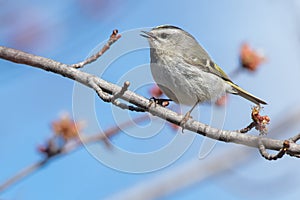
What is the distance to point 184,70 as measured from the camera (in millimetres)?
4051

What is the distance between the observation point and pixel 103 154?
3754mm

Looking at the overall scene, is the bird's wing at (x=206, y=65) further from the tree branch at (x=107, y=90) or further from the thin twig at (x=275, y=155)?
the thin twig at (x=275, y=155)

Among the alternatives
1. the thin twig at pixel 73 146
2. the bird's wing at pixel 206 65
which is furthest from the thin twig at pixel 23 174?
the bird's wing at pixel 206 65

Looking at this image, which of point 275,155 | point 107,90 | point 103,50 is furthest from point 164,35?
point 275,155

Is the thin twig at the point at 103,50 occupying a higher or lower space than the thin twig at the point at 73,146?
higher

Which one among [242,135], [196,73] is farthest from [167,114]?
[196,73]

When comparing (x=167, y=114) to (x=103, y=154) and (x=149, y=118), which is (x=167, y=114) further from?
(x=103, y=154)

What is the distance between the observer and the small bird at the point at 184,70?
12.9ft

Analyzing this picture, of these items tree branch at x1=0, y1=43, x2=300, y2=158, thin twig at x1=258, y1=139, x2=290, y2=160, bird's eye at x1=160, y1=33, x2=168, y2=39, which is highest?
bird's eye at x1=160, y1=33, x2=168, y2=39

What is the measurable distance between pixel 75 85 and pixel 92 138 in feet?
1.86

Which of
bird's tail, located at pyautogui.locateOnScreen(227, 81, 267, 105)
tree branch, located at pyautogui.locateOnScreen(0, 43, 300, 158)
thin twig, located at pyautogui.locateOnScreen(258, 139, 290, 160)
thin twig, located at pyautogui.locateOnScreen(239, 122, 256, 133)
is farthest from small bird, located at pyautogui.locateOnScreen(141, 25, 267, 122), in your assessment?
thin twig, located at pyautogui.locateOnScreen(258, 139, 290, 160)

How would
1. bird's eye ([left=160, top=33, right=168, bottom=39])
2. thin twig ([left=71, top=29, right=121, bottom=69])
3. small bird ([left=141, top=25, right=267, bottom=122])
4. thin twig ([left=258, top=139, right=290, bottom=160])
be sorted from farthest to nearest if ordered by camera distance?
bird's eye ([left=160, top=33, right=168, bottom=39]) < small bird ([left=141, top=25, right=267, bottom=122]) < thin twig ([left=71, top=29, right=121, bottom=69]) < thin twig ([left=258, top=139, right=290, bottom=160])

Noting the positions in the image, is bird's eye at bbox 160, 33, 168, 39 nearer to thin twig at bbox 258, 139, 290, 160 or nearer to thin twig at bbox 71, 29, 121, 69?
thin twig at bbox 71, 29, 121, 69

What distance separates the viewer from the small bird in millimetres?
3926
